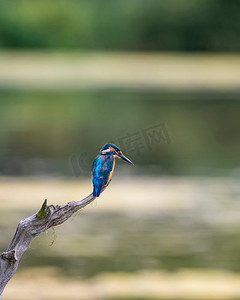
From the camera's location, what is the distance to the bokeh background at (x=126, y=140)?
15.2 ft

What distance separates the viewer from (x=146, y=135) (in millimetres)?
2291

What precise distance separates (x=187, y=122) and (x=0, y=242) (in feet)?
21.3

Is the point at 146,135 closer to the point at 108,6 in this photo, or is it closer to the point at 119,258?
the point at 119,258

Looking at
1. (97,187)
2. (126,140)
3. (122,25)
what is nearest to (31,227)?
(97,187)

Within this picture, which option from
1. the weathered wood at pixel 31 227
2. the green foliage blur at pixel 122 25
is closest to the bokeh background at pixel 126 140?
the green foliage blur at pixel 122 25

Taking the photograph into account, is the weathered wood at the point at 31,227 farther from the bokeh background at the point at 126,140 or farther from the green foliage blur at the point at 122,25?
the green foliage blur at the point at 122,25

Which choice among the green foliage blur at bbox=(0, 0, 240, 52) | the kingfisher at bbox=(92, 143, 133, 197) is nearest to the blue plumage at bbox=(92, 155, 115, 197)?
the kingfisher at bbox=(92, 143, 133, 197)

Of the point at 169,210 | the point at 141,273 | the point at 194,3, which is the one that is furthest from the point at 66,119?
the point at 194,3

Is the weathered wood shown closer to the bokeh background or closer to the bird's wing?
the bird's wing

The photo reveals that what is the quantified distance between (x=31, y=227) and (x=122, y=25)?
1737 centimetres

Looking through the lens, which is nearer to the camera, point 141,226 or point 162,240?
point 162,240

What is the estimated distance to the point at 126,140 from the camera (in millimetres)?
2109

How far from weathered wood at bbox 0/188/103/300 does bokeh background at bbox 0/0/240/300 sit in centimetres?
17

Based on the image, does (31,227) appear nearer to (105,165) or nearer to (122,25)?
(105,165)
